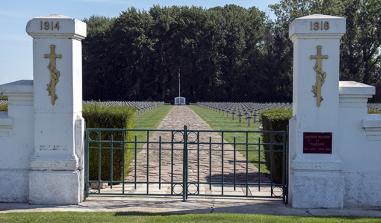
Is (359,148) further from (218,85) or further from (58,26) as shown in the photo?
(218,85)

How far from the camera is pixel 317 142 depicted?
340 inches

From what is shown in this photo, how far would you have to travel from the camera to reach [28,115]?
895 centimetres

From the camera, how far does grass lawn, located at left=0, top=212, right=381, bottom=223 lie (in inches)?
292

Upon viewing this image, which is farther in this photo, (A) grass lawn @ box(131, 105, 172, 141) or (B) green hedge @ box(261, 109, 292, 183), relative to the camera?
(A) grass lawn @ box(131, 105, 172, 141)

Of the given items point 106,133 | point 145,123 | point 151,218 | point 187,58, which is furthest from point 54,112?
point 187,58

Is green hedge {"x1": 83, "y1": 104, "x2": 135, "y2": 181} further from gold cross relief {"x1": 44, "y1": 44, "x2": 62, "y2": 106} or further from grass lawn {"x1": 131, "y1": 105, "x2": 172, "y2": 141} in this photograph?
grass lawn {"x1": 131, "y1": 105, "x2": 172, "y2": 141}

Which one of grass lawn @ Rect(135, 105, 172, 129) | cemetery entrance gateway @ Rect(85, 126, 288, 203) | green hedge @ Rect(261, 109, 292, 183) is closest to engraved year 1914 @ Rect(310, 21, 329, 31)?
cemetery entrance gateway @ Rect(85, 126, 288, 203)

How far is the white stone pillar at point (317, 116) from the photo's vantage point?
8555 millimetres

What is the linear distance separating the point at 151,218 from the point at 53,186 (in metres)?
2.05

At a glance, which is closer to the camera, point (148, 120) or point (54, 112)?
point (54, 112)

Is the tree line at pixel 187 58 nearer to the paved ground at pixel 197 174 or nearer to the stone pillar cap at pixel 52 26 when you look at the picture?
the paved ground at pixel 197 174

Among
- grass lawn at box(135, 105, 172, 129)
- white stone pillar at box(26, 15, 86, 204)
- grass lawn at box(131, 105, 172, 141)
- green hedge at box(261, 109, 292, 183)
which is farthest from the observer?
grass lawn at box(135, 105, 172, 129)

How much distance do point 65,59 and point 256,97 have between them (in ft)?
230

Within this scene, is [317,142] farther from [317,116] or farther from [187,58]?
[187,58]
